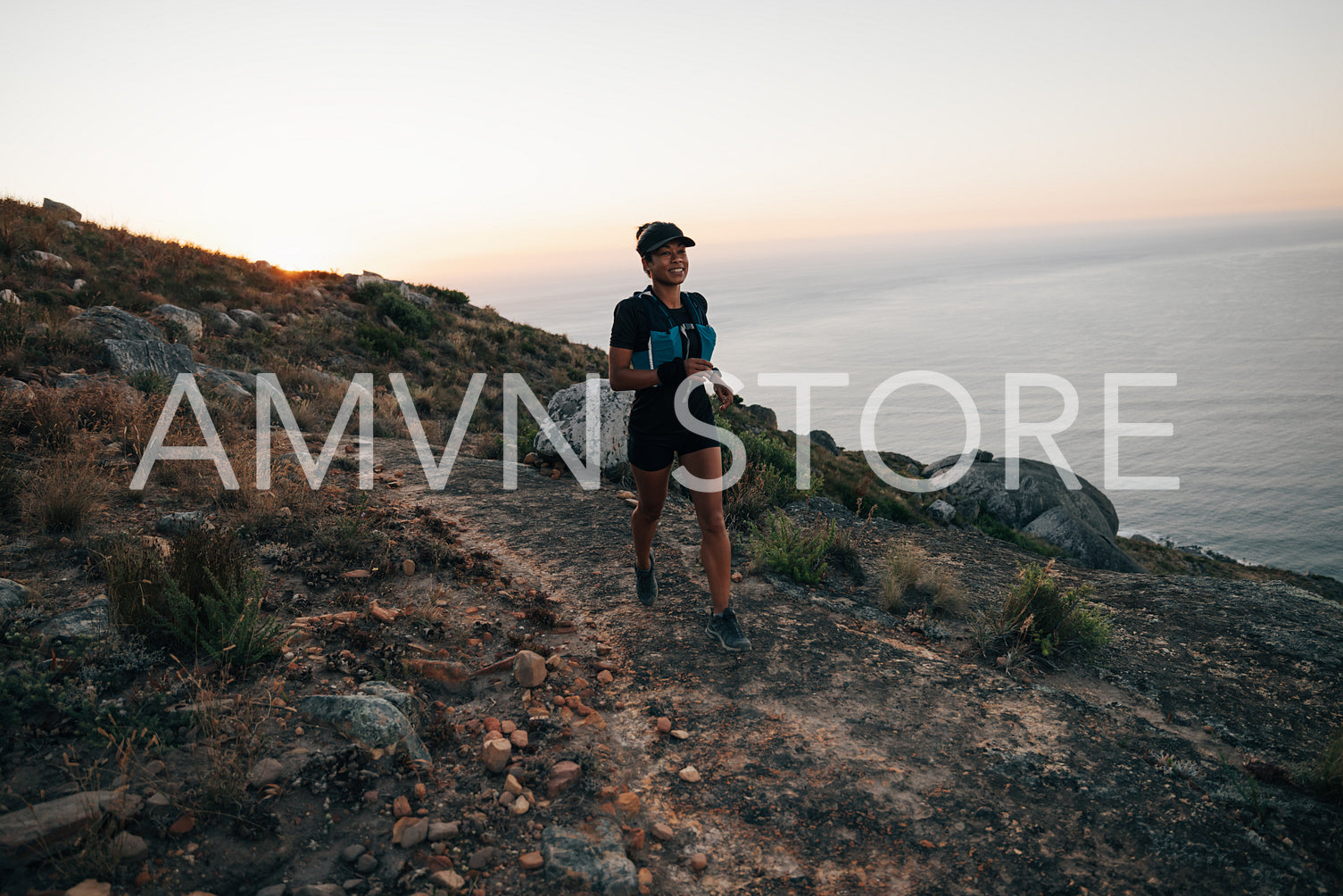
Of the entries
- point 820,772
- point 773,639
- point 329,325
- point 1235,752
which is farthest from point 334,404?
point 1235,752

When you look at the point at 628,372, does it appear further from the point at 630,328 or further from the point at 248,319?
the point at 248,319

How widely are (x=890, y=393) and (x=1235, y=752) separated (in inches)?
4892

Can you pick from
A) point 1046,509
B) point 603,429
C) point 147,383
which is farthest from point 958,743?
point 1046,509

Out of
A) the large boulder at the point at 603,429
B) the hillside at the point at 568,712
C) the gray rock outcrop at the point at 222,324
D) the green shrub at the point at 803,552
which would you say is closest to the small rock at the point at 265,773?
the hillside at the point at 568,712

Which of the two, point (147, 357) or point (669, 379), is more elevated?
point (147, 357)

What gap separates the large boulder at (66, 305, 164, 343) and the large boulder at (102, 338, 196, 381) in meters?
0.36

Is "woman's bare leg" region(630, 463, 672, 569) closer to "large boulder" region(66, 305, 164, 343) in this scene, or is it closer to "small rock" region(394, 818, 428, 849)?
"small rock" region(394, 818, 428, 849)

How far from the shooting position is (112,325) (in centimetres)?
964

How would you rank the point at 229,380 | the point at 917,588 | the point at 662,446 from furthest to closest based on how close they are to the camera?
the point at 229,380 → the point at 917,588 → the point at 662,446

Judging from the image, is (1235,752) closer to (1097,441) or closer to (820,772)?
(820,772)

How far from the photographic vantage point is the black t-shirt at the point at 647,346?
385 cm

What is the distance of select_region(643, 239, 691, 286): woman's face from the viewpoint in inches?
150

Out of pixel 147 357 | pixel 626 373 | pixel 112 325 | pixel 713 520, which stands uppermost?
pixel 112 325

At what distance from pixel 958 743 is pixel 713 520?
6.16ft
